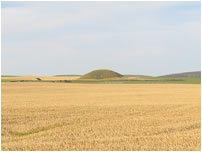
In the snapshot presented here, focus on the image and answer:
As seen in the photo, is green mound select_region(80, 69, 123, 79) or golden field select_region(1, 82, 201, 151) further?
green mound select_region(80, 69, 123, 79)

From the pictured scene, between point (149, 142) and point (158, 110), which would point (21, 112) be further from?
point (149, 142)

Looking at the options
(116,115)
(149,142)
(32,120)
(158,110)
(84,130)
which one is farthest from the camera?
(158,110)

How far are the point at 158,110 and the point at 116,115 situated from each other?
335cm

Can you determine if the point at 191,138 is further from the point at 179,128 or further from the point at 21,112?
the point at 21,112

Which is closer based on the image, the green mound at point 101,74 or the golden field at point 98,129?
the golden field at point 98,129

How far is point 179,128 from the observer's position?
12.7 meters

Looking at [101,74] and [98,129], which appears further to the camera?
[101,74]

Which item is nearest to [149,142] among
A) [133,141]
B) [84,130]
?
[133,141]

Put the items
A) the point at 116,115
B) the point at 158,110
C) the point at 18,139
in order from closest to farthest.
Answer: the point at 18,139, the point at 116,115, the point at 158,110

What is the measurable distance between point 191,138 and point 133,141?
1.90 metres

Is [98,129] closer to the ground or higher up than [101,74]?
closer to the ground

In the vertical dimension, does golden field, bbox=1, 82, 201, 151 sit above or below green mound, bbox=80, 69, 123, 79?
below

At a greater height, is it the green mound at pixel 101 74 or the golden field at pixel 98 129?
the green mound at pixel 101 74

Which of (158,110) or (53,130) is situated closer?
(53,130)
